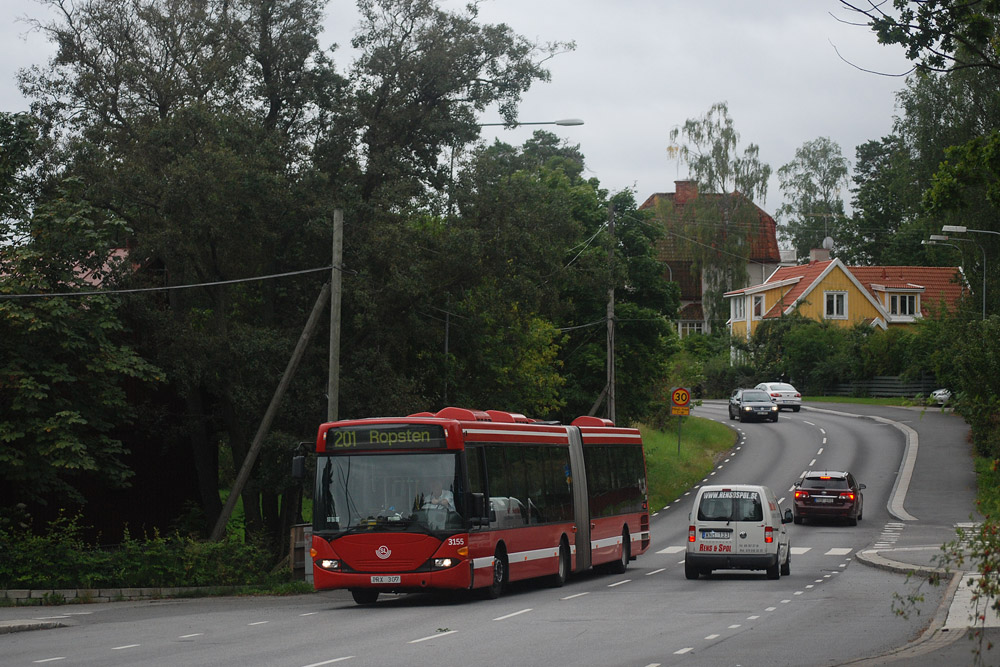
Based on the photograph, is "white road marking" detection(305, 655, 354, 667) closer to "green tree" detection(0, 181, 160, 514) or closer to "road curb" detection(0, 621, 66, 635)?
"road curb" detection(0, 621, 66, 635)

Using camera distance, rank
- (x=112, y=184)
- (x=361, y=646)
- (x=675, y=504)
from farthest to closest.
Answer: (x=675, y=504) → (x=112, y=184) → (x=361, y=646)

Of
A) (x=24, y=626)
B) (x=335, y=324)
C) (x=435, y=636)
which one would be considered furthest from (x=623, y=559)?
(x=24, y=626)

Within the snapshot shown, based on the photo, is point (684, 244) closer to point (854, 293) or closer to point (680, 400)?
point (854, 293)

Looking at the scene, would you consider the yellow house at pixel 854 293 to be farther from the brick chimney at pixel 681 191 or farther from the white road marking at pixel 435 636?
the white road marking at pixel 435 636

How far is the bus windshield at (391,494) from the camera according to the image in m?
19.2

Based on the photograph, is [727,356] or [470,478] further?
[727,356]

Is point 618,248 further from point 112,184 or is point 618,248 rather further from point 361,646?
point 361,646

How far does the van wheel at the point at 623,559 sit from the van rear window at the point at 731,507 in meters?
4.40

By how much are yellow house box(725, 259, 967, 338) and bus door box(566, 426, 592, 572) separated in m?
62.0

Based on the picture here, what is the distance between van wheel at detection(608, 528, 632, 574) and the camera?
2741cm

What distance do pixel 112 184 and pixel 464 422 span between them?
13.0m

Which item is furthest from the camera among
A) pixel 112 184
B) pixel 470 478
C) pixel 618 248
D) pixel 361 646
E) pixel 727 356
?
pixel 727 356

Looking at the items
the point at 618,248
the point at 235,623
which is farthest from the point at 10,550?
the point at 618,248

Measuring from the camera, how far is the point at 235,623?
1712 cm
